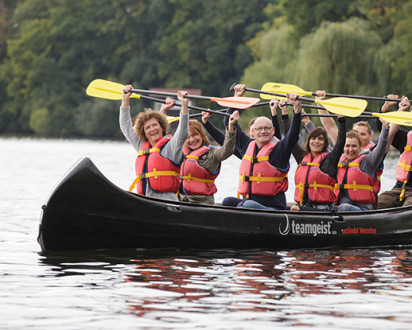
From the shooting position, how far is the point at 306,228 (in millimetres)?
8703

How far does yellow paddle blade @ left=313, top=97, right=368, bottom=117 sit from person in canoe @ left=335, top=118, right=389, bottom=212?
0.24m

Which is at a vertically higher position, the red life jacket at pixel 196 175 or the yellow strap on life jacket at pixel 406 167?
the yellow strap on life jacket at pixel 406 167

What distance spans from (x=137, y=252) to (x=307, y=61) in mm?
24075

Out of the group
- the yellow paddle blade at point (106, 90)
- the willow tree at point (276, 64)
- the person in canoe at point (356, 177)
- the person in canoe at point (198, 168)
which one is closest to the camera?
the person in canoe at point (198, 168)

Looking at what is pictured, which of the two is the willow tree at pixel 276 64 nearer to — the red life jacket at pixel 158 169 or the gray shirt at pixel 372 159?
the gray shirt at pixel 372 159

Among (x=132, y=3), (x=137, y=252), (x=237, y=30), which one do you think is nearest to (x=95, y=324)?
(x=137, y=252)

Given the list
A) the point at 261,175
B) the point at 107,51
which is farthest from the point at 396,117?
the point at 107,51

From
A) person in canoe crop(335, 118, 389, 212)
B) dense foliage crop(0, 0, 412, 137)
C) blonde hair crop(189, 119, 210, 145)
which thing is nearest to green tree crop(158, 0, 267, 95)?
dense foliage crop(0, 0, 412, 137)

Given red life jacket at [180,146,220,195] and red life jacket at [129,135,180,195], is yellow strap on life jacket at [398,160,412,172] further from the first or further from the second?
red life jacket at [129,135,180,195]

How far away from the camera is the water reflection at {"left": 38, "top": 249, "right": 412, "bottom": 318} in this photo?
609cm

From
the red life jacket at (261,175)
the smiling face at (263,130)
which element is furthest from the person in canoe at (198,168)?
the smiling face at (263,130)

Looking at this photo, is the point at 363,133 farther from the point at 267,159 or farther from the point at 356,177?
the point at 267,159

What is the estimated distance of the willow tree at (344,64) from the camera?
102 ft

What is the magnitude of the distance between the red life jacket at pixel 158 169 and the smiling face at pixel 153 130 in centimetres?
5
